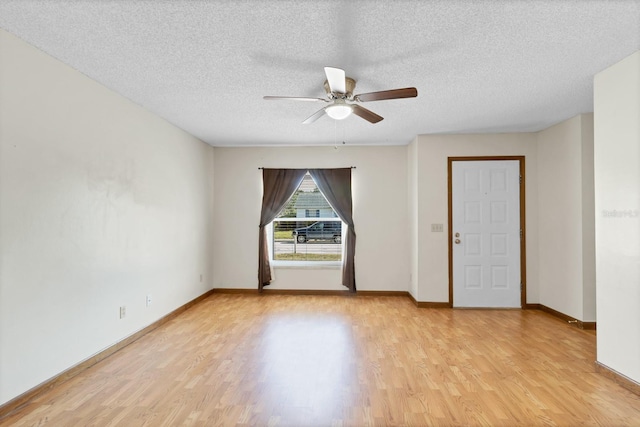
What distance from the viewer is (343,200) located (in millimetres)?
5867

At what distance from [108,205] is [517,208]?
5.05m

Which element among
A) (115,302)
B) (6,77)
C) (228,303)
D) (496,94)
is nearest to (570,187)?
(496,94)

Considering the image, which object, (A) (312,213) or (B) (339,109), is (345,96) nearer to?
(B) (339,109)

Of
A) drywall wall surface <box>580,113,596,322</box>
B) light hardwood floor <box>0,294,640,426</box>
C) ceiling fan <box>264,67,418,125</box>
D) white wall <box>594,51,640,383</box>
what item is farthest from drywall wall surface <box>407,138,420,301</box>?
white wall <box>594,51,640,383</box>

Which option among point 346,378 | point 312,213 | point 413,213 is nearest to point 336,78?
point 346,378

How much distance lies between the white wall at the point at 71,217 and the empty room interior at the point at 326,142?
2 cm

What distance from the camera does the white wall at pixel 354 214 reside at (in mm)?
5848

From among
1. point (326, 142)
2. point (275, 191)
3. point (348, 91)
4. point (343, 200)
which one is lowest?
point (343, 200)

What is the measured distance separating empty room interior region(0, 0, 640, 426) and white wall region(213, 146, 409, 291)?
455mm

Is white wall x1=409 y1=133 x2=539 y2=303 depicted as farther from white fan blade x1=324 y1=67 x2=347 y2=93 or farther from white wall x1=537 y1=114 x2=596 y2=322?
white fan blade x1=324 y1=67 x2=347 y2=93

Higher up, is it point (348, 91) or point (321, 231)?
point (348, 91)

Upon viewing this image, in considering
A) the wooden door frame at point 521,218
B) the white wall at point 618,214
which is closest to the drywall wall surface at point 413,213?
the wooden door frame at point 521,218

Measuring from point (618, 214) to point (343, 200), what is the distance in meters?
3.64

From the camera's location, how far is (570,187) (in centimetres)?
436
